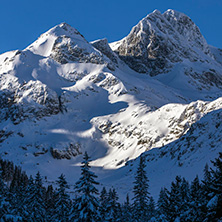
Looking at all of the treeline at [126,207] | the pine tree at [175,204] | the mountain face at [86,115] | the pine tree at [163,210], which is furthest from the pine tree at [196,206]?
the mountain face at [86,115]

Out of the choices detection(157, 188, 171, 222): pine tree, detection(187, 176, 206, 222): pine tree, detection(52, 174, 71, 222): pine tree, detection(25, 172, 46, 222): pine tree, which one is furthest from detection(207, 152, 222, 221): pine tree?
detection(25, 172, 46, 222): pine tree

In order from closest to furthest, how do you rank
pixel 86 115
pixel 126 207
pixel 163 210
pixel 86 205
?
pixel 86 205, pixel 163 210, pixel 126 207, pixel 86 115

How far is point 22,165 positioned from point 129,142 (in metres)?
32.9

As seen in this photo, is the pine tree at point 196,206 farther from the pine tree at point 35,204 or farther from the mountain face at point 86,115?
the mountain face at point 86,115

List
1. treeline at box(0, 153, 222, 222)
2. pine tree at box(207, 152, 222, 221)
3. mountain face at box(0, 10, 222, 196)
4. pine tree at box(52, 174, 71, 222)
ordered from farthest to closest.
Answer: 1. mountain face at box(0, 10, 222, 196)
2. pine tree at box(52, 174, 71, 222)
3. treeline at box(0, 153, 222, 222)
4. pine tree at box(207, 152, 222, 221)

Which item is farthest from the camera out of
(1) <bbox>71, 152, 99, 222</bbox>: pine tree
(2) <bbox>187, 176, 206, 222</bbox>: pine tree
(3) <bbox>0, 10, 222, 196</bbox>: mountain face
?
(3) <bbox>0, 10, 222, 196</bbox>: mountain face

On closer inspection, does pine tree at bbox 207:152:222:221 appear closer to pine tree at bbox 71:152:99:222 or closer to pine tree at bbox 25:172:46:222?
pine tree at bbox 71:152:99:222

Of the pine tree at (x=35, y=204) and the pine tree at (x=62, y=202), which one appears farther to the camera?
the pine tree at (x=35, y=204)

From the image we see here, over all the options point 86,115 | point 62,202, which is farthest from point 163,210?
point 86,115

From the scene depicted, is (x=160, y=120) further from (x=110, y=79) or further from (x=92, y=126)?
(x=110, y=79)

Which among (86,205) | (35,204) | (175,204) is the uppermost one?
(35,204)

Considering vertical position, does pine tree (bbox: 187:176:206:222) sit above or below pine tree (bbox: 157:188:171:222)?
below

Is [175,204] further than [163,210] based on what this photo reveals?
No

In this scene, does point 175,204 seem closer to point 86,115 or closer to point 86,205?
point 86,205
